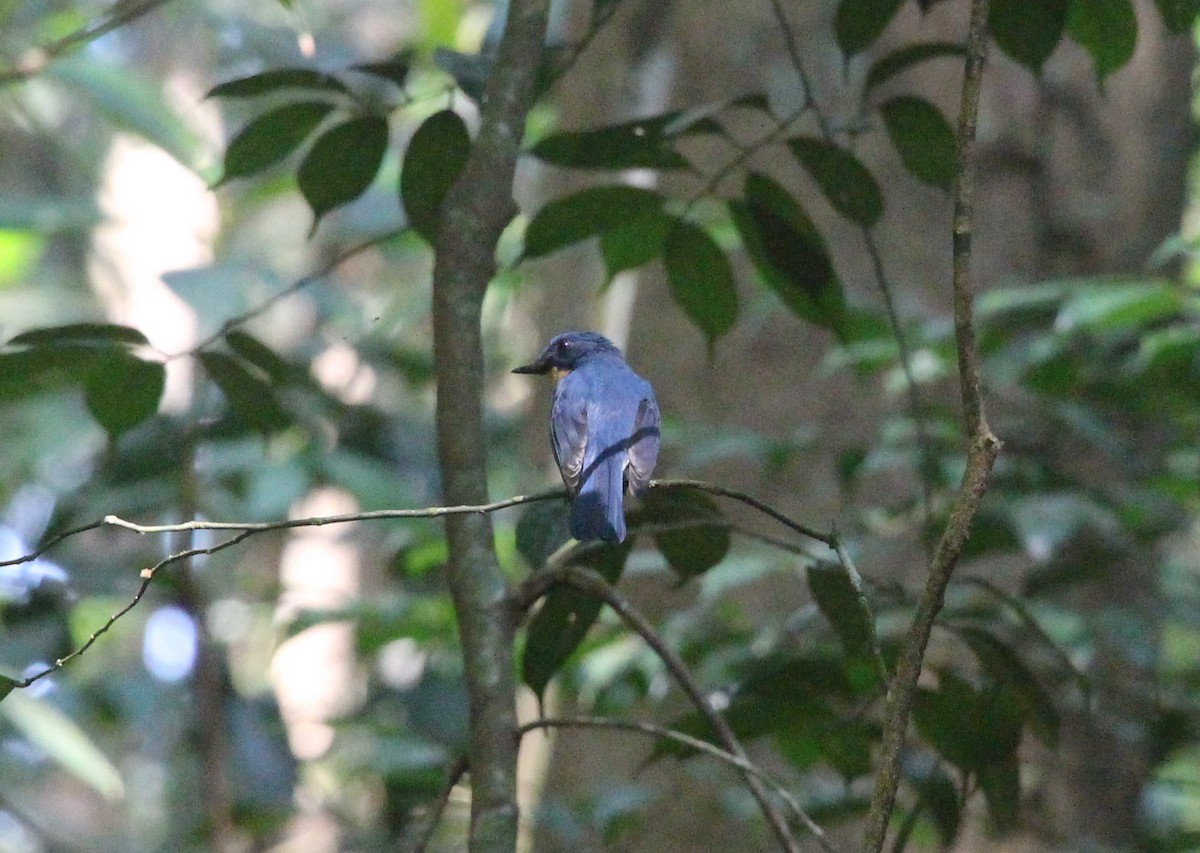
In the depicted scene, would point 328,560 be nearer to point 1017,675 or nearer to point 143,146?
point 143,146

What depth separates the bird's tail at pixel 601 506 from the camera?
1.89m

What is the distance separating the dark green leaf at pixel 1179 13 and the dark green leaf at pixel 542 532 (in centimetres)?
122

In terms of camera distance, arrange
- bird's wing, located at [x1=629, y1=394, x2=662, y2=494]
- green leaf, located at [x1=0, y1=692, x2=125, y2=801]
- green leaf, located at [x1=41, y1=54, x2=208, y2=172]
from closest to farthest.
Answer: bird's wing, located at [x1=629, y1=394, x2=662, y2=494] → green leaf, located at [x1=0, y1=692, x2=125, y2=801] → green leaf, located at [x1=41, y1=54, x2=208, y2=172]

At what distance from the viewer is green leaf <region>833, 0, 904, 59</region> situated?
2256mm

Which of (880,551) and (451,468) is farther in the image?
(880,551)

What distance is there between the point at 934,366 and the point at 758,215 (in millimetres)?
1098

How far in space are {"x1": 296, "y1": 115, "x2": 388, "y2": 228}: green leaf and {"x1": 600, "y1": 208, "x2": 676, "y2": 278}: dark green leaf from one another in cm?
40

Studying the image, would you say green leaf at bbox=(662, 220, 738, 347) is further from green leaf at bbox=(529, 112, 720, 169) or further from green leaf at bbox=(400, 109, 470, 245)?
green leaf at bbox=(400, 109, 470, 245)

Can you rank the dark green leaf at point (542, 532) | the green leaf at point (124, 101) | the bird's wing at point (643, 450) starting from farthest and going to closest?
the green leaf at point (124, 101) < the bird's wing at point (643, 450) < the dark green leaf at point (542, 532)

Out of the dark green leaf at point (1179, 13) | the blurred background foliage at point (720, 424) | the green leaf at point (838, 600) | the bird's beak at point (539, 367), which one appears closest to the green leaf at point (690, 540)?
the blurred background foliage at point (720, 424)

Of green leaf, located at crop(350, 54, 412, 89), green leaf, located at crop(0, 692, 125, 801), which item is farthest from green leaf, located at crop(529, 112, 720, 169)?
green leaf, located at crop(0, 692, 125, 801)

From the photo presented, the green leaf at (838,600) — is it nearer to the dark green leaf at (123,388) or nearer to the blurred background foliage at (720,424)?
the blurred background foliage at (720,424)

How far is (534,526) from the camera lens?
202cm

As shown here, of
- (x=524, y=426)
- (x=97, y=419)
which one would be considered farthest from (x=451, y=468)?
(x=524, y=426)
